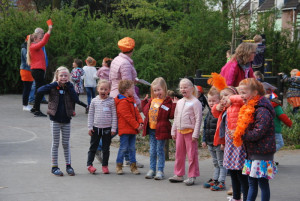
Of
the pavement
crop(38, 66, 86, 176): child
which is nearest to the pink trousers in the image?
the pavement

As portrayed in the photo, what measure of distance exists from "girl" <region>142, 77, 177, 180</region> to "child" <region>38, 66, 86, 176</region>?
1192mm

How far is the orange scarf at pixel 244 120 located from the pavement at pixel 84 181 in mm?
1235

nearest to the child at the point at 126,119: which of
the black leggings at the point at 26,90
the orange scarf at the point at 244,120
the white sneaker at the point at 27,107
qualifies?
the orange scarf at the point at 244,120

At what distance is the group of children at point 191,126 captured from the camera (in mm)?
5383

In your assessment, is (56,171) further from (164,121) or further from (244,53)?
(244,53)

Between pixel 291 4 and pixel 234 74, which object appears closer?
pixel 234 74

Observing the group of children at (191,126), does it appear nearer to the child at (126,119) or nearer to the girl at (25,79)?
the child at (126,119)

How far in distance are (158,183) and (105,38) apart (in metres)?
12.9

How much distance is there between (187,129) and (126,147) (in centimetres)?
114

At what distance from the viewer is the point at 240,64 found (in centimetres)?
694

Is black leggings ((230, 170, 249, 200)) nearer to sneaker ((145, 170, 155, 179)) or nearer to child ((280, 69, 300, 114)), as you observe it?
sneaker ((145, 170, 155, 179))

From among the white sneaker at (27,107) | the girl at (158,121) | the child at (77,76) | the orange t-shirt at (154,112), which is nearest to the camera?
the girl at (158,121)

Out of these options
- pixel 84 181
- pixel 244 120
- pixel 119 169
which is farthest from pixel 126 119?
pixel 244 120

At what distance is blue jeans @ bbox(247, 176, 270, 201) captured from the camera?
5406 mm
